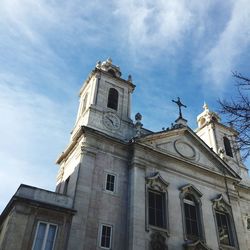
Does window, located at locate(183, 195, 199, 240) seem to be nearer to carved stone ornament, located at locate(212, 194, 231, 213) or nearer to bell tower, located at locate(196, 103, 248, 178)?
carved stone ornament, located at locate(212, 194, 231, 213)

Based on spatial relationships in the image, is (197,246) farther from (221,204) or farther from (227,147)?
(227,147)

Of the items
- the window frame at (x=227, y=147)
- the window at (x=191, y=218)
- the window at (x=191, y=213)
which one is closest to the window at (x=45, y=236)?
the window at (x=191, y=213)

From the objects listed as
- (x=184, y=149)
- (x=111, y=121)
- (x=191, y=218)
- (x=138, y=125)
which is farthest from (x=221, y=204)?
(x=111, y=121)

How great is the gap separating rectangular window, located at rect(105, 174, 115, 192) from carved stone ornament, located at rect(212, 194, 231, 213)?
7.57 metres

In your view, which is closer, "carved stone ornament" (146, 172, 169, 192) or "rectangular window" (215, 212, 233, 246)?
"carved stone ornament" (146, 172, 169, 192)

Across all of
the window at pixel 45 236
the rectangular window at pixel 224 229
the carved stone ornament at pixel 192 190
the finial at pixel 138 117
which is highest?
the finial at pixel 138 117

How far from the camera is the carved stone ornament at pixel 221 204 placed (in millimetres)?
23156

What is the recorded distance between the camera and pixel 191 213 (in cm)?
2189

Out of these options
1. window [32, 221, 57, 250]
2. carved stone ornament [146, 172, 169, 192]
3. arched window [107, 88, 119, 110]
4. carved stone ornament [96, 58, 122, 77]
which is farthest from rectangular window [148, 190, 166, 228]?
carved stone ornament [96, 58, 122, 77]

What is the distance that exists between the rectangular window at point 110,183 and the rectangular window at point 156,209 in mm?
2477

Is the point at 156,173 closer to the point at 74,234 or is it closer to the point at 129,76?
the point at 74,234

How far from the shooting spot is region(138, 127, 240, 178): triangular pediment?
23594 mm

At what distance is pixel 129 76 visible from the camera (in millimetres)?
28438

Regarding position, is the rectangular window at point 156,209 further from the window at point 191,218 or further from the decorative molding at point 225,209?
the decorative molding at point 225,209
